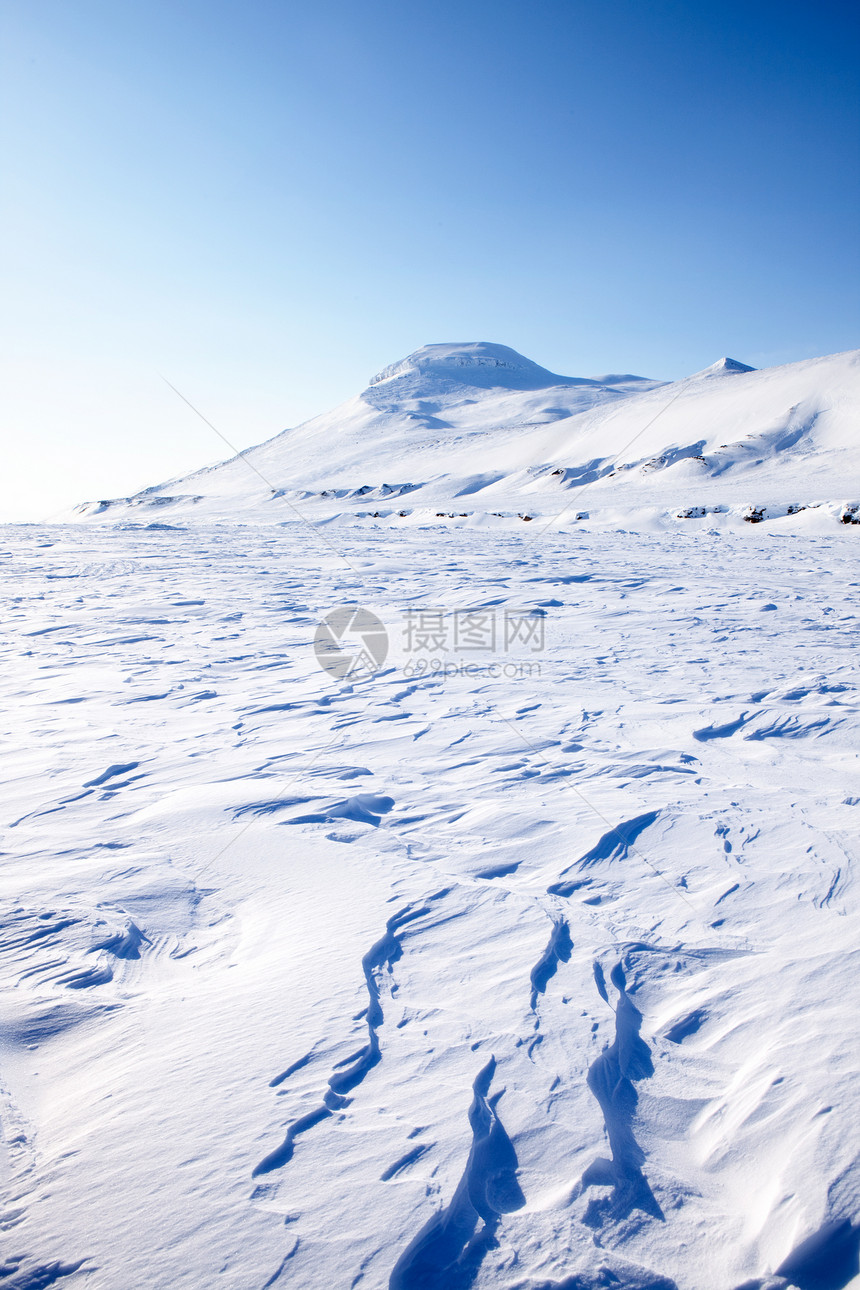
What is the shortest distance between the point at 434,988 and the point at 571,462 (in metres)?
30.9

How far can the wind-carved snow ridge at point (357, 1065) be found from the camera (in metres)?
1.40

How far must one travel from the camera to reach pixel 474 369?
212 ft

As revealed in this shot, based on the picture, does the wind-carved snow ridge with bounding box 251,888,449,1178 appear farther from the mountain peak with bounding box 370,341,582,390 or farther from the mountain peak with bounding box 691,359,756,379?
the mountain peak with bounding box 370,341,582,390

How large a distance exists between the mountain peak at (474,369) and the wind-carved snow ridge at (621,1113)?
6402 cm

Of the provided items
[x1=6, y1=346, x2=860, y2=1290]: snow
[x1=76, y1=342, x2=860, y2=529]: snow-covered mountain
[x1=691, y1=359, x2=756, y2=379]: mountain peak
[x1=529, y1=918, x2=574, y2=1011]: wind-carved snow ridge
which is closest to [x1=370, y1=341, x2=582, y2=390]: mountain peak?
[x1=76, y1=342, x2=860, y2=529]: snow-covered mountain

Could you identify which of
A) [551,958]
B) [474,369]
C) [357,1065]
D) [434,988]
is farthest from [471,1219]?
[474,369]

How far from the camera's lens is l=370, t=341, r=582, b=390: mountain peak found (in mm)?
61938

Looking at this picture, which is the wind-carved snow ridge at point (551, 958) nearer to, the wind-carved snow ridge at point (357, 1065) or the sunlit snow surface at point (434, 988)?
the sunlit snow surface at point (434, 988)

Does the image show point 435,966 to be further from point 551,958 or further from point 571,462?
point 571,462

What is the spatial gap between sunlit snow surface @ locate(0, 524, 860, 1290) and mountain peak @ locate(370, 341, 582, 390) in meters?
62.4

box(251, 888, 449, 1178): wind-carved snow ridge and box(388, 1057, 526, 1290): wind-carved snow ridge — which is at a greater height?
box(251, 888, 449, 1178): wind-carved snow ridge

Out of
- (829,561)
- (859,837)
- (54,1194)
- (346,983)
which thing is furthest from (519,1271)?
(829,561)

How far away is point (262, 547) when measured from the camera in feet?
47.0

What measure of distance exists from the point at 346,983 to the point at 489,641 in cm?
414
